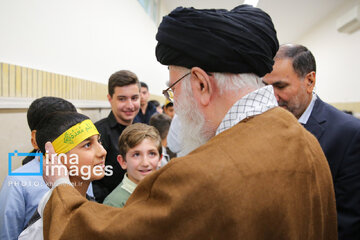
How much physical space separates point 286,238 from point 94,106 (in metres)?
2.87

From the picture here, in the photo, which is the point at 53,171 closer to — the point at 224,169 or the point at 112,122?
the point at 224,169

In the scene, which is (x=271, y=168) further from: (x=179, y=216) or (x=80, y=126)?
(x=80, y=126)

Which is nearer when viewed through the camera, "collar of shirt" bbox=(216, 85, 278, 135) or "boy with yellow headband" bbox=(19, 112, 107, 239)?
"collar of shirt" bbox=(216, 85, 278, 135)

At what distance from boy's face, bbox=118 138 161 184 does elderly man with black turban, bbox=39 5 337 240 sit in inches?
33.1

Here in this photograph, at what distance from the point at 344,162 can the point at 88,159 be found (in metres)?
1.49

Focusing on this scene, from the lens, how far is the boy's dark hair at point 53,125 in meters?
1.40

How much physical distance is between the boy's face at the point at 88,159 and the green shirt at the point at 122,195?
29 cm

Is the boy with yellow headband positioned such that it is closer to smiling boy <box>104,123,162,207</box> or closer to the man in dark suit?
smiling boy <box>104,123,162,207</box>

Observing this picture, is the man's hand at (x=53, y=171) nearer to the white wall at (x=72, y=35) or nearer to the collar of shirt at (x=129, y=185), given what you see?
the collar of shirt at (x=129, y=185)

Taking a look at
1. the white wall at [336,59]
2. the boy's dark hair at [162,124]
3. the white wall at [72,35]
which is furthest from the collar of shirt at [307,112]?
the white wall at [336,59]

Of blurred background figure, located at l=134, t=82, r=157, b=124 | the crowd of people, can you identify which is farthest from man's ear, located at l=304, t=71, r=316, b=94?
blurred background figure, located at l=134, t=82, r=157, b=124

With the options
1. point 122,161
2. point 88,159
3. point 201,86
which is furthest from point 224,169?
point 122,161

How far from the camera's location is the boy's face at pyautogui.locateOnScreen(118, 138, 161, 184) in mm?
1835

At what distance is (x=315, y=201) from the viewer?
2.62 feet
